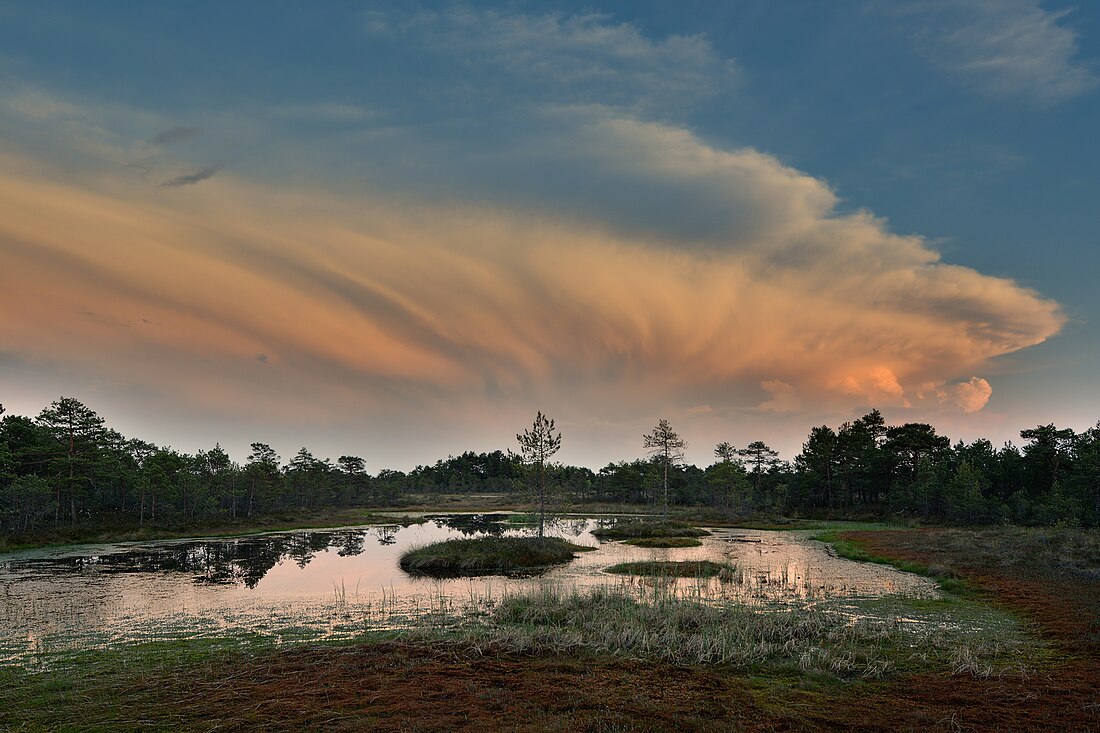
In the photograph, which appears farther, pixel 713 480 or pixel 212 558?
pixel 713 480

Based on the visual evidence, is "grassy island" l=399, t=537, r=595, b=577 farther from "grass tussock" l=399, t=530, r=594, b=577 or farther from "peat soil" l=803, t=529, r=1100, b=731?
"peat soil" l=803, t=529, r=1100, b=731

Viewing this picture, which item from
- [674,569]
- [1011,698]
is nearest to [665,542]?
[674,569]

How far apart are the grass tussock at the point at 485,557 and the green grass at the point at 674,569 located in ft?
17.2

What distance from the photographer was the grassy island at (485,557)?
36.1 meters

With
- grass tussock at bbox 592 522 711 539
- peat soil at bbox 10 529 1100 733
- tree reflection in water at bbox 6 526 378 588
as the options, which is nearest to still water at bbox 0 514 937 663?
tree reflection in water at bbox 6 526 378 588

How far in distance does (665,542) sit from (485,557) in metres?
21.5

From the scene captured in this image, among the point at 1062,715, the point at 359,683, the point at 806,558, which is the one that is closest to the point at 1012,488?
the point at 806,558

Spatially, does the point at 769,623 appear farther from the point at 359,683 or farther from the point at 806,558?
the point at 806,558

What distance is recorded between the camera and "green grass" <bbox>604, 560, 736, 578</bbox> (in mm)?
31983

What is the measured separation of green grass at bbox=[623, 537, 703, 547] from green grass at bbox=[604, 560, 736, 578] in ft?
46.0

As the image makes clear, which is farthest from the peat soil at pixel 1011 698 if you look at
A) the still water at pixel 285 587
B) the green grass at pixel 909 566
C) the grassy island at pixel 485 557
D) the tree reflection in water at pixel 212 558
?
the tree reflection in water at pixel 212 558

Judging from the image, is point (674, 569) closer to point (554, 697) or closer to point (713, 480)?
point (554, 697)

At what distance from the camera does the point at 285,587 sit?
29.6m

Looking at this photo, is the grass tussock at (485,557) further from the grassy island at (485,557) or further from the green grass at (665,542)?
the green grass at (665,542)
